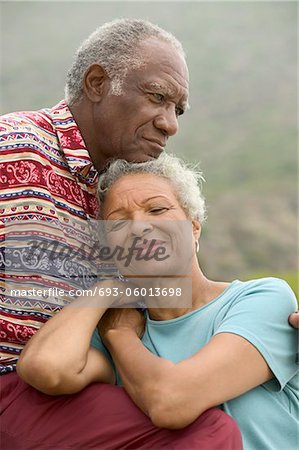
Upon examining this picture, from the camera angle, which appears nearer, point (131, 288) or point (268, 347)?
point (268, 347)

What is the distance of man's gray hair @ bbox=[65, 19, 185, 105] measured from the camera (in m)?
2.93

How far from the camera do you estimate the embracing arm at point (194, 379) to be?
2.18 meters

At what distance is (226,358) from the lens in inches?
88.1

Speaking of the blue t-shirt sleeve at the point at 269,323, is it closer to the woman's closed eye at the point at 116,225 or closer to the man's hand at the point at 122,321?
the man's hand at the point at 122,321

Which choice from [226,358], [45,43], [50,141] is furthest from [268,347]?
[45,43]

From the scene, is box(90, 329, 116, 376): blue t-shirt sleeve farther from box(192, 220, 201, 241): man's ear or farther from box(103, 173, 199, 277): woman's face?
box(192, 220, 201, 241): man's ear

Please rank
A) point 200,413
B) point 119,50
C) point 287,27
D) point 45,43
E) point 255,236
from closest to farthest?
1. point 200,413
2. point 119,50
3. point 255,236
4. point 45,43
5. point 287,27

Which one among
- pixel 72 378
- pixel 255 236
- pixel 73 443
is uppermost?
pixel 255 236

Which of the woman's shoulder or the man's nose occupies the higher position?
the man's nose

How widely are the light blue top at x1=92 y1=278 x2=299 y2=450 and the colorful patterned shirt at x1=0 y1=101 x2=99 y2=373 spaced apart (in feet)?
1.50

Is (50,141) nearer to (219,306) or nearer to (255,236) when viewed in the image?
(219,306)

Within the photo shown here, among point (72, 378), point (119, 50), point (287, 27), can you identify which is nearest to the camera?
point (72, 378)

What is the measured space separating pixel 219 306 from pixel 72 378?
1.68ft

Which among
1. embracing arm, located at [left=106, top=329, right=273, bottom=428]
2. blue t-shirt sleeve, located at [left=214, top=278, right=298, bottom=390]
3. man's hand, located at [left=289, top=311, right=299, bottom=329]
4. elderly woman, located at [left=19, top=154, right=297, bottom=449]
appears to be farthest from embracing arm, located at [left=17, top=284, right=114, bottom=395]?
man's hand, located at [left=289, top=311, right=299, bottom=329]
